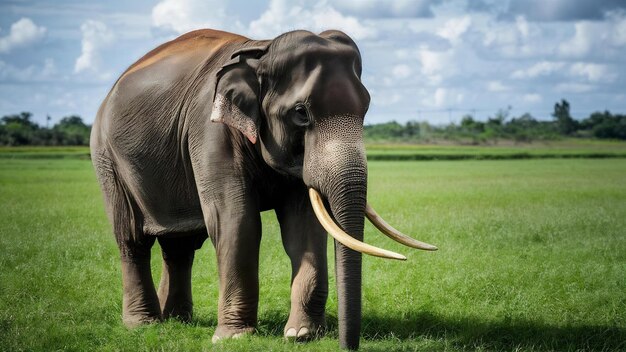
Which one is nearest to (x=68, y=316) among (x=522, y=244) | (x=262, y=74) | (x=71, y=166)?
(x=262, y=74)

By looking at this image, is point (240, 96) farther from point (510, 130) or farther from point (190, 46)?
point (510, 130)

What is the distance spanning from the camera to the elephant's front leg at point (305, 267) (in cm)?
872

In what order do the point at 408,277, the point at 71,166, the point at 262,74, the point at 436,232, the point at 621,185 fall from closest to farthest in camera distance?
the point at 262,74
the point at 408,277
the point at 436,232
the point at 621,185
the point at 71,166

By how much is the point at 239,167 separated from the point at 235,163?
6 cm

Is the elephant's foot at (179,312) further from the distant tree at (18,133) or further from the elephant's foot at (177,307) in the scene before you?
the distant tree at (18,133)

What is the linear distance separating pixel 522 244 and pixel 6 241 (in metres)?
8.68

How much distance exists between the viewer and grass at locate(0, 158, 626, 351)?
31.1 feet

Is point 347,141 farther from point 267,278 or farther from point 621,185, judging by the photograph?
point 621,185

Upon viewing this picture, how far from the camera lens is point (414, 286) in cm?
1219

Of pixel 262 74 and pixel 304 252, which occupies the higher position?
pixel 262 74

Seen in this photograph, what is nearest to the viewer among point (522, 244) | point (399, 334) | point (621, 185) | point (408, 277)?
point (399, 334)

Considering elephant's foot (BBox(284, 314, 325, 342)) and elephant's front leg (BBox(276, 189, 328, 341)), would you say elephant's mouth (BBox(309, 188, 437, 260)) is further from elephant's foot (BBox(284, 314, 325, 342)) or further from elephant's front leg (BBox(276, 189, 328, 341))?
elephant's foot (BBox(284, 314, 325, 342))

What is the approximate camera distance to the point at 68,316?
35.3 ft

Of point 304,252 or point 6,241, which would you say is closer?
point 304,252
